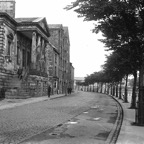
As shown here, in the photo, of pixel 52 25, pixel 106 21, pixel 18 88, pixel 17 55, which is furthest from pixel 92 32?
pixel 52 25

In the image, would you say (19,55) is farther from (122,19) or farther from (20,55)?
(122,19)

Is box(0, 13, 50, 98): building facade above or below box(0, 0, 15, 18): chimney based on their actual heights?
below

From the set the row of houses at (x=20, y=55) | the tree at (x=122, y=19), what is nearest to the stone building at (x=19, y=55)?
the row of houses at (x=20, y=55)

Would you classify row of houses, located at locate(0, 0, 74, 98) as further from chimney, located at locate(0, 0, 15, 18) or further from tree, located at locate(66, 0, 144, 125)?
tree, located at locate(66, 0, 144, 125)

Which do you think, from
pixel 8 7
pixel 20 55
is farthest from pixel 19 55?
pixel 8 7

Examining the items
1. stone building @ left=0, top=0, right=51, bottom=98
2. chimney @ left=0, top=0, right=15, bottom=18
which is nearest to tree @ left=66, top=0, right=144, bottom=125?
stone building @ left=0, top=0, right=51, bottom=98

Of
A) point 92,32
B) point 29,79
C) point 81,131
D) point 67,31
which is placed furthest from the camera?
point 67,31

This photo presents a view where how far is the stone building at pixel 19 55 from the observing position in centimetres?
2848

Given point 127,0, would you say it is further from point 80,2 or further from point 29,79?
Answer: point 29,79

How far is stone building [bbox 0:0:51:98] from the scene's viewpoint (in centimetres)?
2848

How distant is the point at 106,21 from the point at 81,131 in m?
5.66

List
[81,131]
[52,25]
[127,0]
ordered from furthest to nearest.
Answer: [52,25] → [127,0] → [81,131]

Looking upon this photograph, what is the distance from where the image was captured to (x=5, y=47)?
29453 millimetres

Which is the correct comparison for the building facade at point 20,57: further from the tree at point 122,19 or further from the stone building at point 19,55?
the tree at point 122,19
